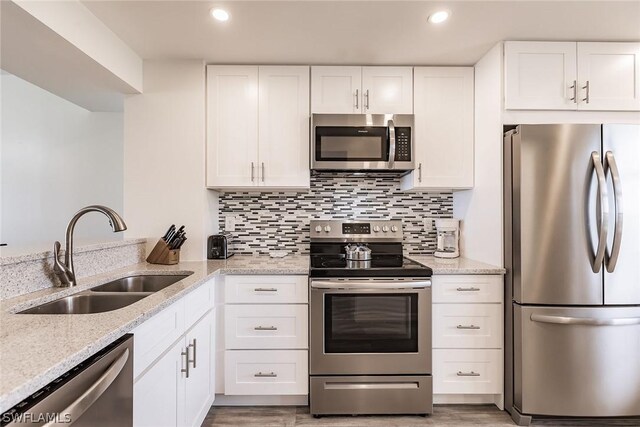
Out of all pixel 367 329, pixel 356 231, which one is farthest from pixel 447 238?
pixel 367 329

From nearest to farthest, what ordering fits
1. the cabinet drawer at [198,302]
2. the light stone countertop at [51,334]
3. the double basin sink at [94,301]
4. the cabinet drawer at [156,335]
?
the light stone countertop at [51,334] → the cabinet drawer at [156,335] → the double basin sink at [94,301] → the cabinet drawer at [198,302]

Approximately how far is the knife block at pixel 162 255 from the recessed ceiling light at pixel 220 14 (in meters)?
1.40

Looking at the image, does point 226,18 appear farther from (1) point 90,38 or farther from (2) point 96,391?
(2) point 96,391

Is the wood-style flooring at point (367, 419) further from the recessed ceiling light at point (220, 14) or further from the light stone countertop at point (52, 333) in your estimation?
the recessed ceiling light at point (220, 14)

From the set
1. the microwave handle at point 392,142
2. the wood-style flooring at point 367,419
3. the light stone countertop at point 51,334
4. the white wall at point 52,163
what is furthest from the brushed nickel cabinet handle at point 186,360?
the white wall at point 52,163

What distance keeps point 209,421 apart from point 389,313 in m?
1.24

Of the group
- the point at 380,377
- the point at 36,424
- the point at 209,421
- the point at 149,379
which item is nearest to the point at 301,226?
the point at 380,377

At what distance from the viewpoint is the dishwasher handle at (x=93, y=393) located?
75cm

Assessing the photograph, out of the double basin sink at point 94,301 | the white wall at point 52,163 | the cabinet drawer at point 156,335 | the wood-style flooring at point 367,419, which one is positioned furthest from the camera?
the white wall at point 52,163

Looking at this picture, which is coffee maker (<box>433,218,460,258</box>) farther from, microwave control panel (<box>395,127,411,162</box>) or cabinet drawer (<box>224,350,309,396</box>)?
cabinet drawer (<box>224,350,309,396</box>)

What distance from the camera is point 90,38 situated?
70.9 inches

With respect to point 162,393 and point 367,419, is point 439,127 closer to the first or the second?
point 367,419

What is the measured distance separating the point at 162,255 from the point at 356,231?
139 cm

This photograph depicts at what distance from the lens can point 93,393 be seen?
0.84m
